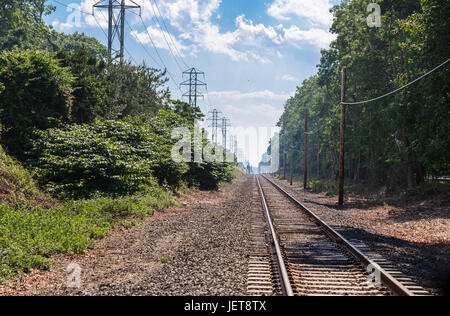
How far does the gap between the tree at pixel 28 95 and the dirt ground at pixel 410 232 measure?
13465 millimetres

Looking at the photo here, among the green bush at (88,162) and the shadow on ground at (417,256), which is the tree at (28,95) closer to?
the green bush at (88,162)

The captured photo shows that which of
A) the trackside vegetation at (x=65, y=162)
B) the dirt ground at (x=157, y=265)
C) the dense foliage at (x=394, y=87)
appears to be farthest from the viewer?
the dense foliage at (x=394, y=87)

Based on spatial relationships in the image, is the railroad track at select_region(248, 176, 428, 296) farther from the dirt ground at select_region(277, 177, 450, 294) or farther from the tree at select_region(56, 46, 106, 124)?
the tree at select_region(56, 46, 106, 124)

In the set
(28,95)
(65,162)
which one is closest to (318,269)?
(65,162)

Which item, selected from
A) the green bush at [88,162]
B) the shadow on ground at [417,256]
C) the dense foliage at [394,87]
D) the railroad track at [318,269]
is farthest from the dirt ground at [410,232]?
the green bush at [88,162]

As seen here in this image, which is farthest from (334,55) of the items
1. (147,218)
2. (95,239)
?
(95,239)

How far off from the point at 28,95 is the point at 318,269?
15013 millimetres

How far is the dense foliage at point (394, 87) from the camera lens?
17.2 metres

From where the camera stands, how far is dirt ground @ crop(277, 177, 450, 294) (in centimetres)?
724

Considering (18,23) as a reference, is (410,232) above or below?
below

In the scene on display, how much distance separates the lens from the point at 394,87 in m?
24.8

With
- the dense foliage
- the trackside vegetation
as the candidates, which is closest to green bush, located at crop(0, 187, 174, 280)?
the trackside vegetation

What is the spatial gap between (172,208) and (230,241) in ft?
25.3

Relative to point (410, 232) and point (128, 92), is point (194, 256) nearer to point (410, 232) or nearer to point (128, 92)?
point (410, 232)
